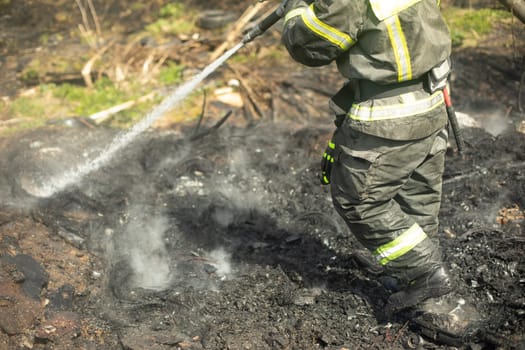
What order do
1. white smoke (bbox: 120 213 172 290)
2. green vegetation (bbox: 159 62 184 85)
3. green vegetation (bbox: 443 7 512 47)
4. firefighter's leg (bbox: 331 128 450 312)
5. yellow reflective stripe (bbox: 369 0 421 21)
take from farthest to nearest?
green vegetation (bbox: 443 7 512 47) → green vegetation (bbox: 159 62 184 85) → white smoke (bbox: 120 213 172 290) → firefighter's leg (bbox: 331 128 450 312) → yellow reflective stripe (bbox: 369 0 421 21)

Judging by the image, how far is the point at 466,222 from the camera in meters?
4.37

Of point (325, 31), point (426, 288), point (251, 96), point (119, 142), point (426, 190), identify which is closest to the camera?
point (325, 31)

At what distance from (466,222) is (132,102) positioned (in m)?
4.42

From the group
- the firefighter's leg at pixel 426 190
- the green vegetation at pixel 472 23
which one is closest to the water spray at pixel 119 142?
the firefighter's leg at pixel 426 190

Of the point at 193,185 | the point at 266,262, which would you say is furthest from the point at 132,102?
the point at 266,262

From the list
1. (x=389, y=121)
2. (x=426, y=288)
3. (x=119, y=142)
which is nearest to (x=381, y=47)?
(x=389, y=121)

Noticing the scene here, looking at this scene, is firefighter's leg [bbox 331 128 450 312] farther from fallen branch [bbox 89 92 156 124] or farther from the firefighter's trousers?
fallen branch [bbox 89 92 156 124]

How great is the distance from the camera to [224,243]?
4391 millimetres

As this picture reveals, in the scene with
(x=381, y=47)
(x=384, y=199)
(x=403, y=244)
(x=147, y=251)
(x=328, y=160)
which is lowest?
(x=147, y=251)

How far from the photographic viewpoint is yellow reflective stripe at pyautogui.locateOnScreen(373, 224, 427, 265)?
3.27 meters

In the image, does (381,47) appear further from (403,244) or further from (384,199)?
(403,244)

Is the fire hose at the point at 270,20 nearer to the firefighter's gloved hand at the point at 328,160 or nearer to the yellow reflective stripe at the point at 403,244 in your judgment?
the firefighter's gloved hand at the point at 328,160

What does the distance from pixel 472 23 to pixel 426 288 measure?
6.07m

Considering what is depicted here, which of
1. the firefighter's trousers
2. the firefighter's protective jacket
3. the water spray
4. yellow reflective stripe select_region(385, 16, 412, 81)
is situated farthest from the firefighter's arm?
the water spray
